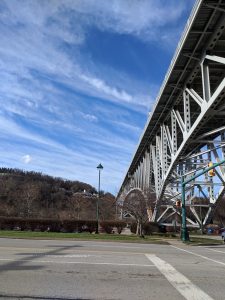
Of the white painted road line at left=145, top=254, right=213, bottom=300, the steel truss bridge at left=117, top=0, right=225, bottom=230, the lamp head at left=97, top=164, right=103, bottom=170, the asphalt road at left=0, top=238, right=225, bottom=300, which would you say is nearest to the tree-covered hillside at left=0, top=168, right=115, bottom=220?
the lamp head at left=97, top=164, right=103, bottom=170

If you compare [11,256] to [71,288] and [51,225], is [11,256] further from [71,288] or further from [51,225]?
[51,225]

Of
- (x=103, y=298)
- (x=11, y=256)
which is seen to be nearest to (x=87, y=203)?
(x=11, y=256)

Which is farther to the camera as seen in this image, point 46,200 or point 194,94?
point 46,200

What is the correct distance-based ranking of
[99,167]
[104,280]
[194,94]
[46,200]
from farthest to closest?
[46,200] < [99,167] < [194,94] < [104,280]

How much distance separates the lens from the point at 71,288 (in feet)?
27.7

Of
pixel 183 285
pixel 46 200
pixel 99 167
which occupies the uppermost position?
pixel 46 200

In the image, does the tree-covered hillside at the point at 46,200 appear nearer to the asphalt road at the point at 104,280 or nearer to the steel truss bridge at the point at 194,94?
the steel truss bridge at the point at 194,94

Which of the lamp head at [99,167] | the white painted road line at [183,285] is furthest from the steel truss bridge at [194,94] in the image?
the white painted road line at [183,285]

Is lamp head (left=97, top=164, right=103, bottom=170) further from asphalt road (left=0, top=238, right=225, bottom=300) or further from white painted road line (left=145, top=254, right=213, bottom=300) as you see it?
white painted road line (left=145, top=254, right=213, bottom=300)

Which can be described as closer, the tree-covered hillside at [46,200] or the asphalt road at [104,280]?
the asphalt road at [104,280]

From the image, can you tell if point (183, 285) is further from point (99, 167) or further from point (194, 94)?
point (99, 167)

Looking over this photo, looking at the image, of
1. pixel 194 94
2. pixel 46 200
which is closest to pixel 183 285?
pixel 194 94

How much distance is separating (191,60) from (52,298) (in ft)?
67.7

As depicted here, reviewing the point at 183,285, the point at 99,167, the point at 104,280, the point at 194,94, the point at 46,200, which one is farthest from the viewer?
the point at 46,200
